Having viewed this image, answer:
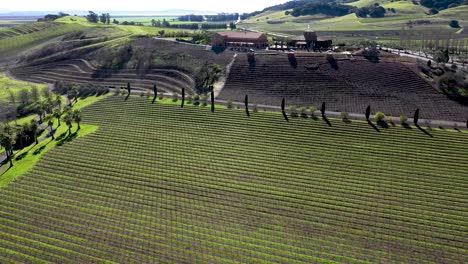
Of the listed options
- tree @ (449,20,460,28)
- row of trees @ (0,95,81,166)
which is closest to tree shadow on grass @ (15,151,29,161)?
row of trees @ (0,95,81,166)

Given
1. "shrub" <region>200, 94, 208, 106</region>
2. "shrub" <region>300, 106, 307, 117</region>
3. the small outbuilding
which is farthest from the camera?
the small outbuilding

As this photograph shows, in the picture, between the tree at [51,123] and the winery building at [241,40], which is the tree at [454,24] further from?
the tree at [51,123]

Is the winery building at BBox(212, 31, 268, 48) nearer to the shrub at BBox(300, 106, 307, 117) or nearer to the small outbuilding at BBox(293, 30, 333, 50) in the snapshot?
the small outbuilding at BBox(293, 30, 333, 50)

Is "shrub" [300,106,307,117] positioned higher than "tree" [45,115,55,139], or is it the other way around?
"shrub" [300,106,307,117]

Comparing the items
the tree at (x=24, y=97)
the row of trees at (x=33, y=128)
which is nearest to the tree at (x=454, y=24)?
the row of trees at (x=33, y=128)

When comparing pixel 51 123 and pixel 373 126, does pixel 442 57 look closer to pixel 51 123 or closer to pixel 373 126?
pixel 373 126
